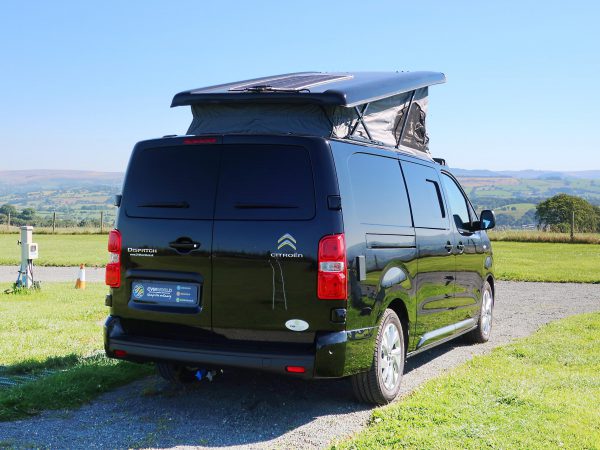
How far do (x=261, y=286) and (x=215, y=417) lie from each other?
1.13 metres

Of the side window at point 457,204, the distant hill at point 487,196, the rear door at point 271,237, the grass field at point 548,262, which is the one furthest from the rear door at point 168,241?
the distant hill at point 487,196

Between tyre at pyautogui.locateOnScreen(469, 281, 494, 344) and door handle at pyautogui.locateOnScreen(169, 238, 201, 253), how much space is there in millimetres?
4640

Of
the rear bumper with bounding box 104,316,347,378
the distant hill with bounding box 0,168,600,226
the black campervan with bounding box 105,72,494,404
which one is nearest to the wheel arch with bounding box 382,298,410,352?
the black campervan with bounding box 105,72,494,404

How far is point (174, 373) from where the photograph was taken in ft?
21.0

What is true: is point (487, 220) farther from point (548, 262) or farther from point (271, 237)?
point (548, 262)

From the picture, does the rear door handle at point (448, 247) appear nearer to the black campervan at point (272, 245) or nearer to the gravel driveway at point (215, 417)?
the black campervan at point (272, 245)

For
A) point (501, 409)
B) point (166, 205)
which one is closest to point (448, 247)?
point (501, 409)

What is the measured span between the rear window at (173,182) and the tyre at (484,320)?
465 cm

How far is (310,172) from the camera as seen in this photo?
520 centimetres

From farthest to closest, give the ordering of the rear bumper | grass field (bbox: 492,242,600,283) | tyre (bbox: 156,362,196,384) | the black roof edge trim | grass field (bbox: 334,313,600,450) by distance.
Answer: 1. grass field (bbox: 492,242,600,283)
2. tyre (bbox: 156,362,196,384)
3. the black roof edge trim
4. the rear bumper
5. grass field (bbox: 334,313,600,450)

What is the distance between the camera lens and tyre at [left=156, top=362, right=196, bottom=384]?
6359mm

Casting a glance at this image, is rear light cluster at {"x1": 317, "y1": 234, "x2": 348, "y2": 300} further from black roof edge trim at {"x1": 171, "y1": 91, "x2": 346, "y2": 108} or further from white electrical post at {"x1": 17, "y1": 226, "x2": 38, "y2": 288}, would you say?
white electrical post at {"x1": 17, "y1": 226, "x2": 38, "y2": 288}

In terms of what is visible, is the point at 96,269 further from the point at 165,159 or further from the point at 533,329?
the point at 165,159

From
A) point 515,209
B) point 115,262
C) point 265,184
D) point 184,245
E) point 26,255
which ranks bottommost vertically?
point 515,209
